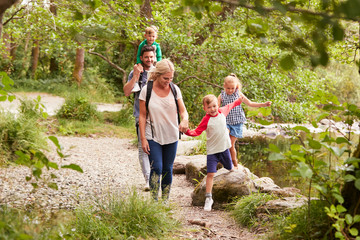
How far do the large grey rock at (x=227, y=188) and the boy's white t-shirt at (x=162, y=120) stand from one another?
128 centimetres

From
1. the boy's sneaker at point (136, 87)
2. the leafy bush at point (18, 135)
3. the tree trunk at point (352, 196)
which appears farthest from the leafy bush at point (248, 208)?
the leafy bush at point (18, 135)

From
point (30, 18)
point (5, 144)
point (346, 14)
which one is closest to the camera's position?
point (346, 14)

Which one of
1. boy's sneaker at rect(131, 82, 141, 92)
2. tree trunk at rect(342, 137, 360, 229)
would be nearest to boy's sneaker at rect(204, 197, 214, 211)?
boy's sneaker at rect(131, 82, 141, 92)

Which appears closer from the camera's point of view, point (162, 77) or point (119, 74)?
point (162, 77)

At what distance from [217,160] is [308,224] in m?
2.34

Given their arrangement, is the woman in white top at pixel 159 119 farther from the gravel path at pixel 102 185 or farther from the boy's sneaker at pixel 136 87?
the boy's sneaker at pixel 136 87

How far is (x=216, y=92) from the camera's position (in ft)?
36.8

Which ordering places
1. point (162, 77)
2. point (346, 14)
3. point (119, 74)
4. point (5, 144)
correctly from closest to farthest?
point (346, 14), point (162, 77), point (5, 144), point (119, 74)

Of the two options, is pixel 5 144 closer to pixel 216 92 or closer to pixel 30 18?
pixel 30 18

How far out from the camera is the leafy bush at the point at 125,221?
10.5 ft

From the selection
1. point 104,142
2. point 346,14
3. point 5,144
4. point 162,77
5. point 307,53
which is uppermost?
point 346,14

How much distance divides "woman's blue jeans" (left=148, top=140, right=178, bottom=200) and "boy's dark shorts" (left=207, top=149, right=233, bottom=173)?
→ 2.33 feet

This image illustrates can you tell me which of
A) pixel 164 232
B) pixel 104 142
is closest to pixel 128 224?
pixel 164 232

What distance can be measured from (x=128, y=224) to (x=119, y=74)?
676 inches
